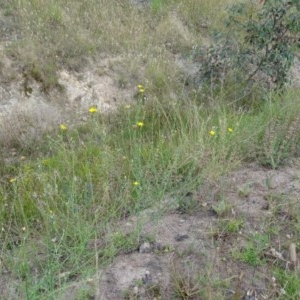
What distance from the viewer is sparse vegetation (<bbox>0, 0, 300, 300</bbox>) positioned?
268cm

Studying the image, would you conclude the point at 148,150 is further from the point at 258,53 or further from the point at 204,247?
the point at 258,53

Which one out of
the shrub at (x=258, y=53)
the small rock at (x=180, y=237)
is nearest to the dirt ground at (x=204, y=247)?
the small rock at (x=180, y=237)

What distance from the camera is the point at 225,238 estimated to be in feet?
9.56

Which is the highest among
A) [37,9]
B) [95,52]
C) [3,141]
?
[37,9]

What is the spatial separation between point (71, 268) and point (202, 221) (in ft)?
2.86

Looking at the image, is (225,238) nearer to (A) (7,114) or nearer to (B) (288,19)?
(A) (7,114)

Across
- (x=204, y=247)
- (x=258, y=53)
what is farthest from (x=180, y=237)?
(x=258, y=53)

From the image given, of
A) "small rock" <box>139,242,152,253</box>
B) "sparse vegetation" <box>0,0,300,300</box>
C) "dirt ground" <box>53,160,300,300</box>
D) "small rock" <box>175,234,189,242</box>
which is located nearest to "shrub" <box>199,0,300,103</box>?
"sparse vegetation" <box>0,0,300,300</box>

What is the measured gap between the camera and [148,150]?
3.84m

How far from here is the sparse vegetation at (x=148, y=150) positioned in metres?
2.68

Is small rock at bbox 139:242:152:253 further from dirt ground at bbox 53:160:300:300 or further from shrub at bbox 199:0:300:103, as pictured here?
shrub at bbox 199:0:300:103

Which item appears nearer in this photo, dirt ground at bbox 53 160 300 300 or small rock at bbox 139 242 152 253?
dirt ground at bbox 53 160 300 300

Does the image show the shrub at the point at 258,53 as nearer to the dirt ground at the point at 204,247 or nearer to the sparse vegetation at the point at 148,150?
the sparse vegetation at the point at 148,150

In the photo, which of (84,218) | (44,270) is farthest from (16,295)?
(84,218)
